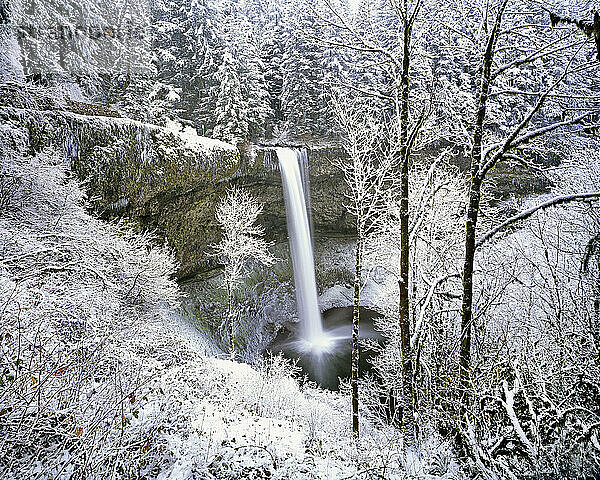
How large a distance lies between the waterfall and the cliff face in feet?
3.11

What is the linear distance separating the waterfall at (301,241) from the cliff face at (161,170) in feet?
3.11

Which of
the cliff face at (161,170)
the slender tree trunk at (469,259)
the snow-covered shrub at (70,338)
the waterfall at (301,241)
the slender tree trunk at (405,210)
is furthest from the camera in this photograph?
the waterfall at (301,241)

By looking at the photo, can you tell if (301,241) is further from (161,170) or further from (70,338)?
(70,338)

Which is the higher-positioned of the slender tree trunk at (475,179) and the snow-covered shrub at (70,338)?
the slender tree trunk at (475,179)

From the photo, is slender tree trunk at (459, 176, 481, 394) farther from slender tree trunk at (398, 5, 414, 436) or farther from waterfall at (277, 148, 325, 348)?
waterfall at (277, 148, 325, 348)

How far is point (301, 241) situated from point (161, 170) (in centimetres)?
993

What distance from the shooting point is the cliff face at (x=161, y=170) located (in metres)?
11.7

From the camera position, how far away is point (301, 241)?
2166cm

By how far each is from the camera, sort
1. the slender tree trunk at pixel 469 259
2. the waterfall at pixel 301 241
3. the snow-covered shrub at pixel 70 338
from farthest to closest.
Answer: the waterfall at pixel 301 241 < the slender tree trunk at pixel 469 259 < the snow-covered shrub at pixel 70 338

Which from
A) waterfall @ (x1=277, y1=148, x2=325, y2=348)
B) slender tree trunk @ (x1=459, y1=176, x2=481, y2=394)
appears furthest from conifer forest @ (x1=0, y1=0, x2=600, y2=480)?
waterfall @ (x1=277, y1=148, x2=325, y2=348)

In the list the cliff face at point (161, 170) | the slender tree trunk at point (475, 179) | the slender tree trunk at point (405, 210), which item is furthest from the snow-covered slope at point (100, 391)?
the slender tree trunk at point (475, 179)

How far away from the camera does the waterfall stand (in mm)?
20547

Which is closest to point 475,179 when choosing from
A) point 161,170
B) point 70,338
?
point 70,338

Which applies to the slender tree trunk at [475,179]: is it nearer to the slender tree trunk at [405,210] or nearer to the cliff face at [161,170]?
the slender tree trunk at [405,210]
